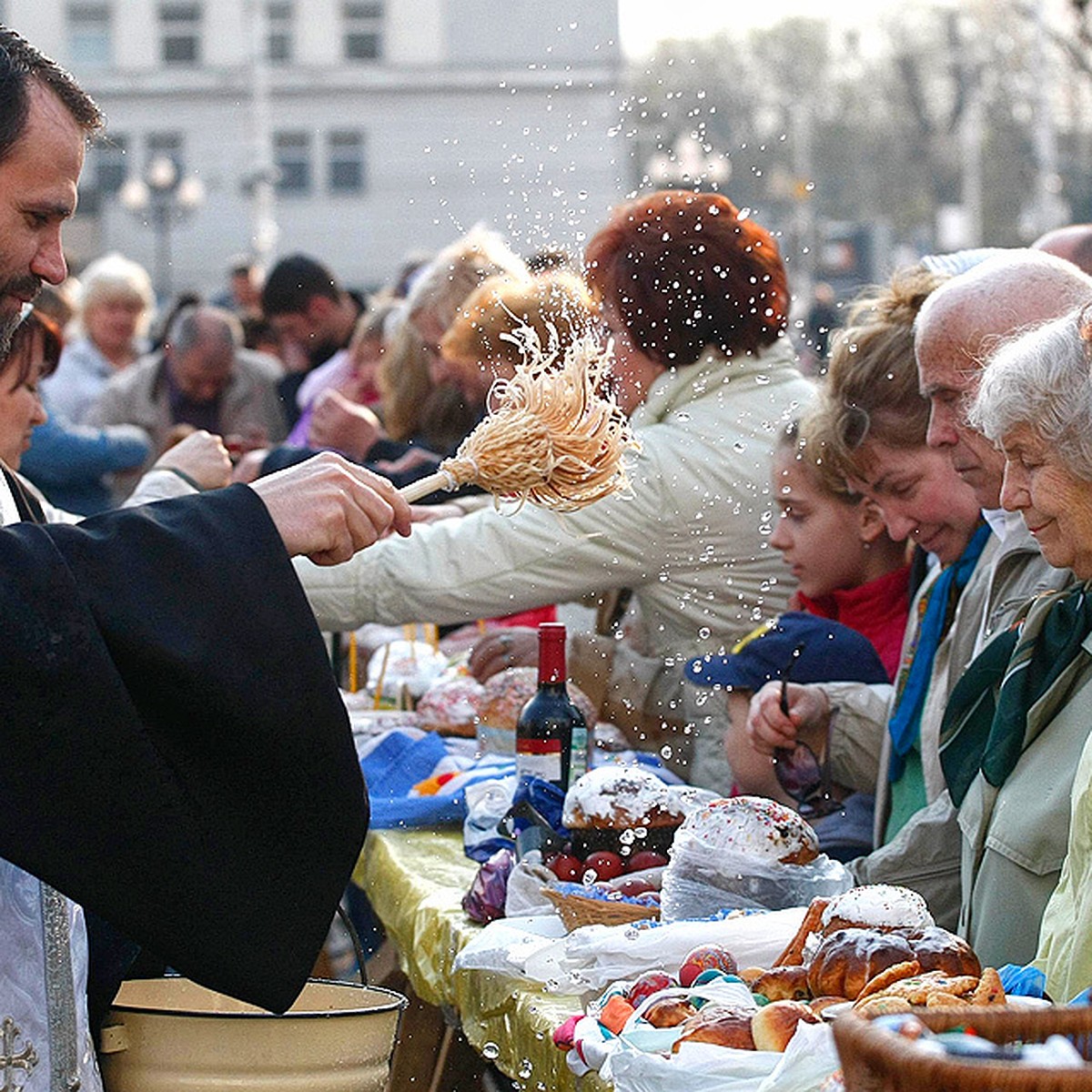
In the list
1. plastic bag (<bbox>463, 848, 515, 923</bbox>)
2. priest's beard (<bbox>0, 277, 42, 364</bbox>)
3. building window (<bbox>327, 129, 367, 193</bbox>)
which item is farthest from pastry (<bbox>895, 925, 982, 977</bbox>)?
building window (<bbox>327, 129, 367, 193</bbox>)

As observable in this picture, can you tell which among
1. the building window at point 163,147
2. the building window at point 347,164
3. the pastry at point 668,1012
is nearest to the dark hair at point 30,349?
the pastry at point 668,1012

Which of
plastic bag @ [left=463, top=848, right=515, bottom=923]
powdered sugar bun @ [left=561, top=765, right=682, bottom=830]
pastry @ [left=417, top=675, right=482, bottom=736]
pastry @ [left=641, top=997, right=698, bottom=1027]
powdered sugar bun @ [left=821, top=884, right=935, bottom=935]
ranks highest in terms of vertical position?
powdered sugar bun @ [left=821, top=884, right=935, bottom=935]

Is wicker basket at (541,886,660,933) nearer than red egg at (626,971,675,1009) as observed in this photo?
No

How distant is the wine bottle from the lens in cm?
335

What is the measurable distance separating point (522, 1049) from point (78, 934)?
25.7 inches

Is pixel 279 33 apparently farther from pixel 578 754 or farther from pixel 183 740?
pixel 183 740

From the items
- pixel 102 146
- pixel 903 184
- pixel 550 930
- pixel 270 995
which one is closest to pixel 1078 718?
pixel 550 930

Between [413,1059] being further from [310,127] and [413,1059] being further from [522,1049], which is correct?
[310,127]

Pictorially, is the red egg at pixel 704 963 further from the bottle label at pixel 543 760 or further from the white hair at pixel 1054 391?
the bottle label at pixel 543 760

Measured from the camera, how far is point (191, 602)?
76.2 inches

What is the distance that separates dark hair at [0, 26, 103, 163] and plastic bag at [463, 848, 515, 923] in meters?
1.32

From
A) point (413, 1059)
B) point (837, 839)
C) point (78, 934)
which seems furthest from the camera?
point (413, 1059)

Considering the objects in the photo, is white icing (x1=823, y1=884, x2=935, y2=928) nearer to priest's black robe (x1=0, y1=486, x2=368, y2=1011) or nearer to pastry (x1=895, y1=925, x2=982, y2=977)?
pastry (x1=895, y1=925, x2=982, y2=977)

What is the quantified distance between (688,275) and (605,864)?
1319 mm
